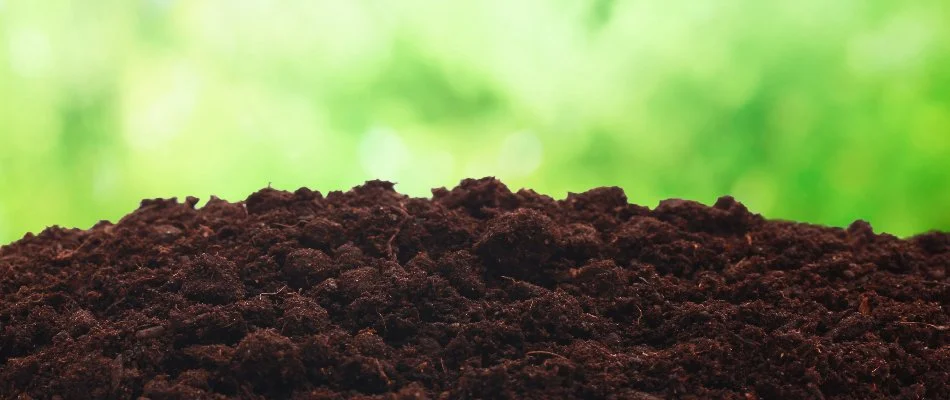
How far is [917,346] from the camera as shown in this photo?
311 cm

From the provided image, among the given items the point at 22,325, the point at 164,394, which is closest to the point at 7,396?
the point at 22,325

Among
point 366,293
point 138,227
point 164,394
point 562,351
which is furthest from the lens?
point 138,227

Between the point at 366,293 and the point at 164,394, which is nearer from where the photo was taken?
the point at 164,394

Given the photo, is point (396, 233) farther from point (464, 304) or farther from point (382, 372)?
point (382, 372)

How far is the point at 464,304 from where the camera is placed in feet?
9.83

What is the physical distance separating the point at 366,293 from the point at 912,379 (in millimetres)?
1613

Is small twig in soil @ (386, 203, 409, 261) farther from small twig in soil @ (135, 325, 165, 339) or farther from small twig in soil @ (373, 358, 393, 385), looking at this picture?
small twig in soil @ (135, 325, 165, 339)

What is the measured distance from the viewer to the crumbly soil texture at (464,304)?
2.71 metres

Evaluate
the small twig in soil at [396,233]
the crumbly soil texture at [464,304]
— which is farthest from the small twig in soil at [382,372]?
the small twig in soil at [396,233]

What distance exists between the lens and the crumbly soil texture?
2709mm

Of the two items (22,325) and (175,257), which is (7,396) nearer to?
(22,325)

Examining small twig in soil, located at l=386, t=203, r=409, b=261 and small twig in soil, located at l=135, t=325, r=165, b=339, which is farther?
small twig in soil, located at l=386, t=203, r=409, b=261

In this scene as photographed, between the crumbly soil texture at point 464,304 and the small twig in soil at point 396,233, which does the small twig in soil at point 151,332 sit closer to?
the crumbly soil texture at point 464,304

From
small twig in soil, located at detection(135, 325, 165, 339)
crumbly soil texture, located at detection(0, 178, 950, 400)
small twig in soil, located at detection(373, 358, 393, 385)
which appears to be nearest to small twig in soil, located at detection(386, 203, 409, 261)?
crumbly soil texture, located at detection(0, 178, 950, 400)
